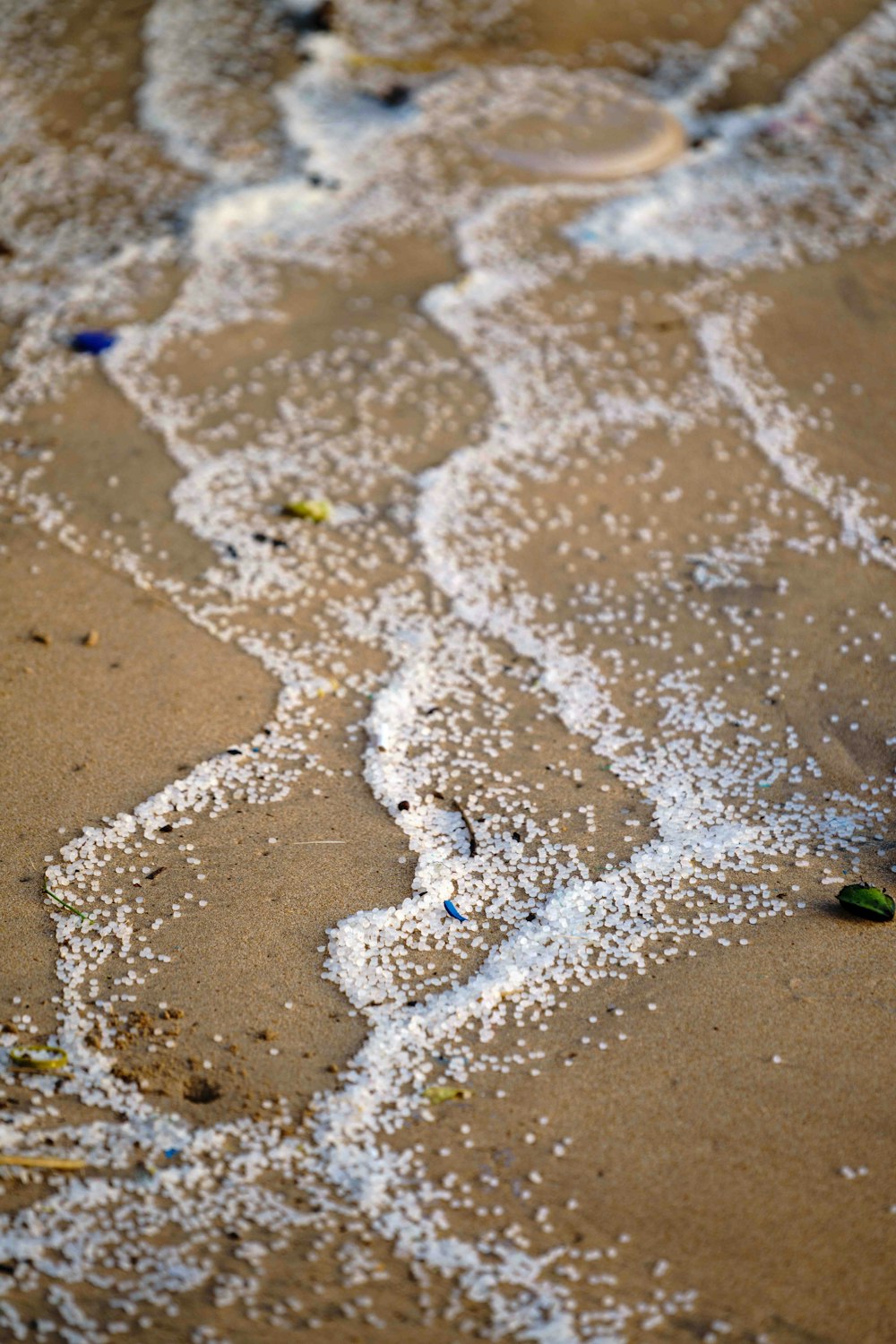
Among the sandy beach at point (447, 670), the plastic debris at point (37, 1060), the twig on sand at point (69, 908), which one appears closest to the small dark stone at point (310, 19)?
the sandy beach at point (447, 670)

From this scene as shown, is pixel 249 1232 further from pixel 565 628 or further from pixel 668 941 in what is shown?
pixel 565 628

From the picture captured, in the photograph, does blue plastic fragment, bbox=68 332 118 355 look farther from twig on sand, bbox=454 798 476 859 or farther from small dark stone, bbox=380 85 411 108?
twig on sand, bbox=454 798 476 859

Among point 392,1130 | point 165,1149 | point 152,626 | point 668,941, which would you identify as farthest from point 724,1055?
point 152,626

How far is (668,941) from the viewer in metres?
2.04

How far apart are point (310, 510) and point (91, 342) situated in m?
0.98

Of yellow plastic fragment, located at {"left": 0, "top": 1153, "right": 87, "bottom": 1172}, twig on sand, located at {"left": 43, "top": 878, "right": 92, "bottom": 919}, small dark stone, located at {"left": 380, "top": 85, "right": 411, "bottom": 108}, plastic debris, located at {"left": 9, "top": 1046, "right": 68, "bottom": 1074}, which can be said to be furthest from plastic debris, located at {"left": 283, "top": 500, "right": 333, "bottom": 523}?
small dark stone, located at {"left": 380, "top": 85, "right": 411, "bottom": 108}

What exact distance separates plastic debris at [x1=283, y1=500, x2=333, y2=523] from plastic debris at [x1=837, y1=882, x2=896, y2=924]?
153 centimetres

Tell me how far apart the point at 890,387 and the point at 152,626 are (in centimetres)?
218

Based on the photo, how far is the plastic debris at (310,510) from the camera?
2939mm

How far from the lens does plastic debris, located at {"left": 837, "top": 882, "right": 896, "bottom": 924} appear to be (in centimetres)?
203

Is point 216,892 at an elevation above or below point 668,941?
below

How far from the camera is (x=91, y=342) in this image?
11.1 ft

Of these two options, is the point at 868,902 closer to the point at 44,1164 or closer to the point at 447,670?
the point at 447,670

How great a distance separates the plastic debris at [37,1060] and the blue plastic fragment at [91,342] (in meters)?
2.20
